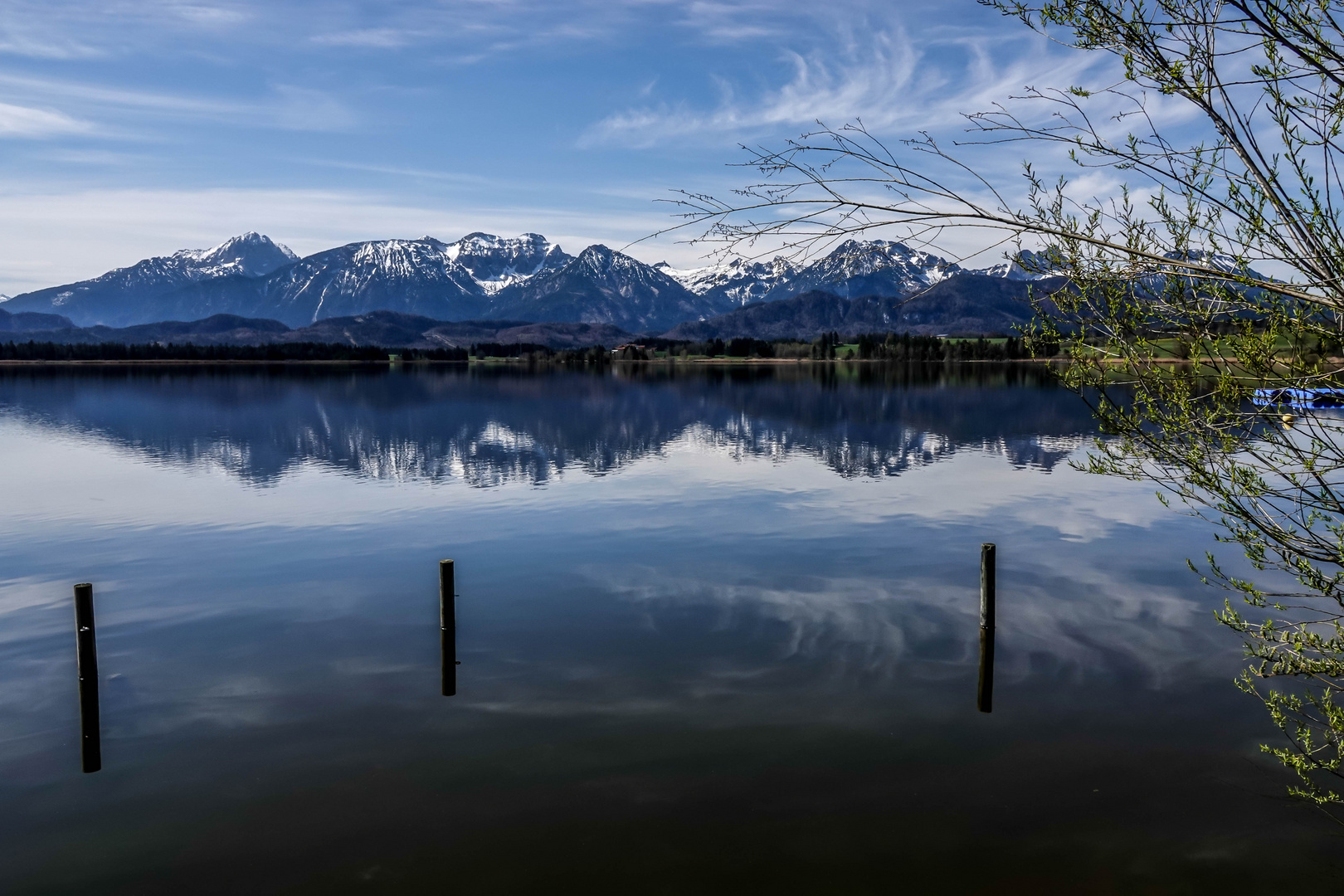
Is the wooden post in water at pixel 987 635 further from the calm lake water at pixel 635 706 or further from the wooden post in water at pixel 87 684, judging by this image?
the wooden post in water at pixel 87 684

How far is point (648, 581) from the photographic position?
29.2 m

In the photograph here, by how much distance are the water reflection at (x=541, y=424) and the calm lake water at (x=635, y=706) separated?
17938 mm

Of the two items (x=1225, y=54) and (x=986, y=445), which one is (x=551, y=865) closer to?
(x=1225, y=54)

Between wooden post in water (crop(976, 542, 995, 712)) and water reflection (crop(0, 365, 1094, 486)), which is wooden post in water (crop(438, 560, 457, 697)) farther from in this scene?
water reflection (crop(0, 365, 1094, 486))

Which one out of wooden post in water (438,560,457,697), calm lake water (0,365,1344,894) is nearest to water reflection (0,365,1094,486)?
calm lake water (0,365,1344,894)

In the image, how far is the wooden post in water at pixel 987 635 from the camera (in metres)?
19.7

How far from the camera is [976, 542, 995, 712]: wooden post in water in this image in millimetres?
19672

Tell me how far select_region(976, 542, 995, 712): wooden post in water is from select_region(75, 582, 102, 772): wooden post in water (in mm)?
18047

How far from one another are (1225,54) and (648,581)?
22.6 metres

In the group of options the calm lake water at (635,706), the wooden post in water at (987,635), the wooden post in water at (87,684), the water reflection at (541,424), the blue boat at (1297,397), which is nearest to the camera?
the blue boat at (1297,397)

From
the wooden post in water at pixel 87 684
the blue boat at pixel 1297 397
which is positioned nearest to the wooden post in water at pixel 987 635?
the blue boat at pixel 1297 397

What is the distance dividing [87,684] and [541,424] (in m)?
76.6

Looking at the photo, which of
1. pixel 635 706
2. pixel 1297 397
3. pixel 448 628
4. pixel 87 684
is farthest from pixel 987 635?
pixel 87 684

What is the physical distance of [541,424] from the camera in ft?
309
